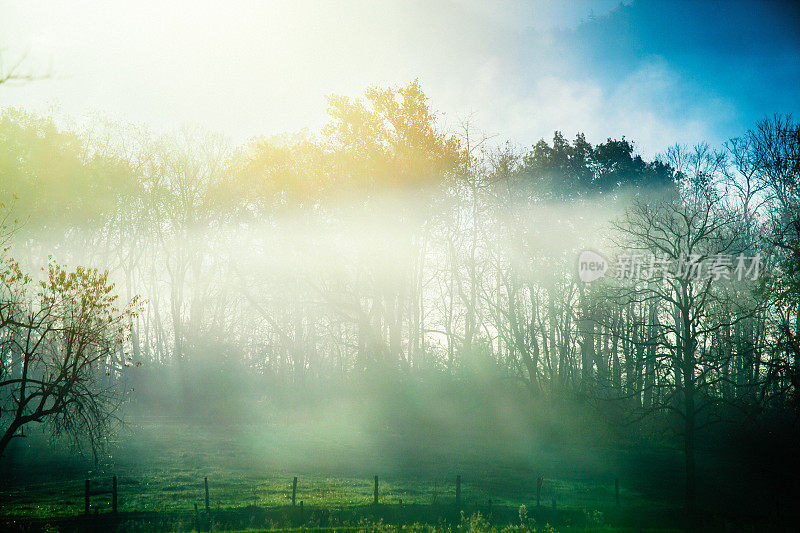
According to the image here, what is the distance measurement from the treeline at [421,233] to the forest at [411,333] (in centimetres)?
16

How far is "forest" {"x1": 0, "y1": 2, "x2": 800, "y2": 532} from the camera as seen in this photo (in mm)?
17797

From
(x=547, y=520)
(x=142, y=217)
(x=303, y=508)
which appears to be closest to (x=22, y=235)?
(x=142, y=217)

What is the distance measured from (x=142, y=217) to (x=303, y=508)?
95.8 ft

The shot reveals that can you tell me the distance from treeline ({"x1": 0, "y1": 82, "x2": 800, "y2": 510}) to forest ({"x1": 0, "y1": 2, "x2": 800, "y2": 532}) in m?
0.16

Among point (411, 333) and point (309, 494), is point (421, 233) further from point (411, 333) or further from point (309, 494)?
point (309, 494)

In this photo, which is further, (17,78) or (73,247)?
(73,247)

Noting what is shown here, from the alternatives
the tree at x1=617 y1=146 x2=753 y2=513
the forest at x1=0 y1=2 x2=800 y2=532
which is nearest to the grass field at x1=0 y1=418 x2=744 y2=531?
the forest at x1=0 y1=2 x2=800 y2=532

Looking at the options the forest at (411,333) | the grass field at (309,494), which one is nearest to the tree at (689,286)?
the forest at (411,333)

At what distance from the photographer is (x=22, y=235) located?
94.6 ft

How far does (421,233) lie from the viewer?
29812 millimetres

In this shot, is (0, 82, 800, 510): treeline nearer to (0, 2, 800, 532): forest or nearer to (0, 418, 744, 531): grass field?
(0, 2, 800, 532): forest

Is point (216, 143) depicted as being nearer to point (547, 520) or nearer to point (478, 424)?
point (478, 424)

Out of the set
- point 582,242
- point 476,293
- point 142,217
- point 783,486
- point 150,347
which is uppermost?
point 142,217

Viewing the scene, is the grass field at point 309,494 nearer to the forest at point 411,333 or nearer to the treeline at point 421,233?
the forest at point 411,333
